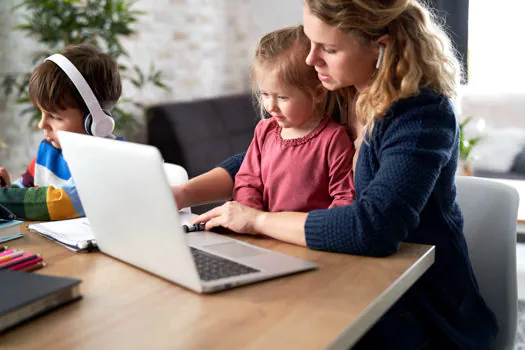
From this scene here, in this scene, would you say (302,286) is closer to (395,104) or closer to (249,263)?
(249,263)

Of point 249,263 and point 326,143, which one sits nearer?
point 249,263

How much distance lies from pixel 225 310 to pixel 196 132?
294cm

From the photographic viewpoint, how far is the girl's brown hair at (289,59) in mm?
1351

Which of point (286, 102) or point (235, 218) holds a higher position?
point (286, 102)

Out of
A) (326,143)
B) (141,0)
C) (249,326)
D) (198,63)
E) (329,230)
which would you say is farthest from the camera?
(198,63)

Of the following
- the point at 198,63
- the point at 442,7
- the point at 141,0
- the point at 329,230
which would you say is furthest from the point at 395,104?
the point at 442,7

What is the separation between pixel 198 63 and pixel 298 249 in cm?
346

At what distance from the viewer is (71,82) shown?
1.57 m

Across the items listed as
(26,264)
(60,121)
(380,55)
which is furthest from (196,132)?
(26,264)

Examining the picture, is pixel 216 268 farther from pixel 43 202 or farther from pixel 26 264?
pixel 43 202

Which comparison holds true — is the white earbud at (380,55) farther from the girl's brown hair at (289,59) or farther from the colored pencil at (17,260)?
the colored pencil at (17,260)

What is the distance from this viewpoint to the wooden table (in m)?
0.78

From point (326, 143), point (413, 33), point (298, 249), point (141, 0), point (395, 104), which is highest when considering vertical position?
point (141, 0)

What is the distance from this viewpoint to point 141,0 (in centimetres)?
381
